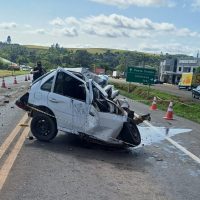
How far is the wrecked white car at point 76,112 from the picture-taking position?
10039 mm

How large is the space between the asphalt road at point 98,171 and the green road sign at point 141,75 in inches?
975

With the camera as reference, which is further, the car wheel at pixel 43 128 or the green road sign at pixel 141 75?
the green road sign at pixel 141 75

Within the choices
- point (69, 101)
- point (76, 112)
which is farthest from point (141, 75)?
point (76, 112)

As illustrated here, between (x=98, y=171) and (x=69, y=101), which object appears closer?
(x=98, y=171)

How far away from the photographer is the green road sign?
36.8 metres

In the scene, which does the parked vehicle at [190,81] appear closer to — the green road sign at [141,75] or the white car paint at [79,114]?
the green road sign at [141,75]

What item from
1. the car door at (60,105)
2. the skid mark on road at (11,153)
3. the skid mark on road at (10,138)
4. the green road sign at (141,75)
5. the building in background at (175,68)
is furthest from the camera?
the building in background at (175,68)

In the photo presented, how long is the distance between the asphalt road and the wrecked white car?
0.35m

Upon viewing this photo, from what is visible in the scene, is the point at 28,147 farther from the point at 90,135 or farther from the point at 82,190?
the point at 82,190

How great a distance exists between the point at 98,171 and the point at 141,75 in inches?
1181

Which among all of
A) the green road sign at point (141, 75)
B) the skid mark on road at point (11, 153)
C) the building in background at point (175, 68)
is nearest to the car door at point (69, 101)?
the skid mark on road at point (11, 153)

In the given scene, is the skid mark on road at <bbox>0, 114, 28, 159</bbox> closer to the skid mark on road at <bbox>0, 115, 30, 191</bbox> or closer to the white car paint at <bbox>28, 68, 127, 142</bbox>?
the skid mark on road at <bbox>0, 115, 30, 191</bbox>

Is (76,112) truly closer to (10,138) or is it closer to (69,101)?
(69,101)

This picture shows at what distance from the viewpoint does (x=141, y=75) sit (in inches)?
1478
